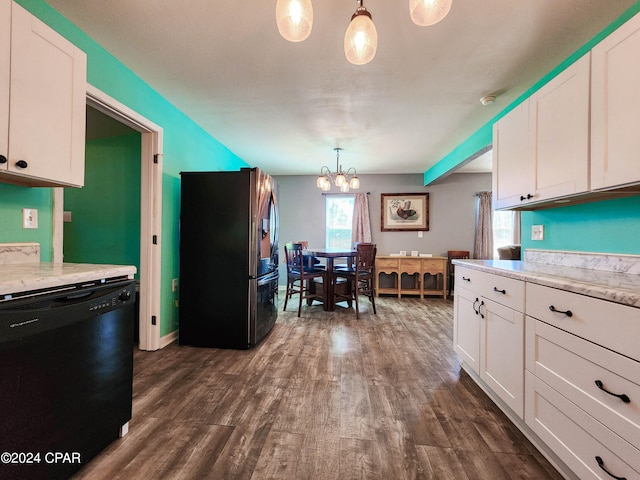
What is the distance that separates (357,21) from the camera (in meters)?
1.06

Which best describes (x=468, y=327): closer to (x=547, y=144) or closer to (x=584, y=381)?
(x=584, y=381)

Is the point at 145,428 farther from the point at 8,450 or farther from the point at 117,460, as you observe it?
the point at 8,450

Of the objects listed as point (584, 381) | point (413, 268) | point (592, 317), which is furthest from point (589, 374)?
point (413, 268)

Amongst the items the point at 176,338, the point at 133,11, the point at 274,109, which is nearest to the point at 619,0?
the point at 274,109

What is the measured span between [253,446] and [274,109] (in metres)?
2.74

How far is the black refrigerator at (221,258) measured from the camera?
2441 mm

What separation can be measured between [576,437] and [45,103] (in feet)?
9.10

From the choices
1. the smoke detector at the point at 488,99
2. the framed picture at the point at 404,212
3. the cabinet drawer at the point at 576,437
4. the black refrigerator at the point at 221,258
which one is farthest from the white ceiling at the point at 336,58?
the framed picture at the point at 404,212

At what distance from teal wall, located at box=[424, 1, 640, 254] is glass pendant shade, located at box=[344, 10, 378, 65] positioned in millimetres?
1597

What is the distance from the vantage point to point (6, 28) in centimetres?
110

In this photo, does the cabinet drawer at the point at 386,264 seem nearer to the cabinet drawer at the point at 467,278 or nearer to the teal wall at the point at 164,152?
the cabinet drawer at the point at 467,278

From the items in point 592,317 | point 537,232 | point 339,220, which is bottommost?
point 592,317

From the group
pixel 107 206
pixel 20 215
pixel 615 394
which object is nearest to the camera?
pixel 615 394

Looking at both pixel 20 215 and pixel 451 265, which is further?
pixel 451 265
